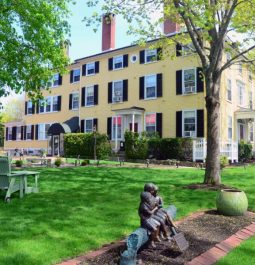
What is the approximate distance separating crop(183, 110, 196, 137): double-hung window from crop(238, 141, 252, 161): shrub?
14.6ft

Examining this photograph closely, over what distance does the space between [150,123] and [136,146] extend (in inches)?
155

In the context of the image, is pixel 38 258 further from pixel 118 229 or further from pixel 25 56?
pixel 25 56

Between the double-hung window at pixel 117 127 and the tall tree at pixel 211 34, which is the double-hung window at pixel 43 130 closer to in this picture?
the double-hung window at pixel 117 127

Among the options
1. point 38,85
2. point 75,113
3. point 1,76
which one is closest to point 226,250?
point 1,76

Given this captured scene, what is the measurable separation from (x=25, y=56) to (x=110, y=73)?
15.8 metres

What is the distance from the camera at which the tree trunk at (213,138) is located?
1167cm

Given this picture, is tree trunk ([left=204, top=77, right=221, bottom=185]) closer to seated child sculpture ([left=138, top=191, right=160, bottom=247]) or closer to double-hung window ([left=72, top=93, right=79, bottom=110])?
seated child sculpture ([left=138, top=191, right=160, bottom=247])

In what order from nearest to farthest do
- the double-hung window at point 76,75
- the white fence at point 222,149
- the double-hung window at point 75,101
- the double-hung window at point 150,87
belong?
the white fence at point 222,149 → the double-hung window at point 150,87 → the double-hung window at point 75,101 → the double-hung window at point 76,75

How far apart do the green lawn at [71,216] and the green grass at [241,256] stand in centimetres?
170

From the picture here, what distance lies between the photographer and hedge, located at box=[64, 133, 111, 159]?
86.4ft

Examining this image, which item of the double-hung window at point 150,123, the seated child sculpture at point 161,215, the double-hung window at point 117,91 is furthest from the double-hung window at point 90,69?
the seated child sculpture at point 161,215

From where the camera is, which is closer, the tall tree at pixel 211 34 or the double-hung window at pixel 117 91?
the tall tree at pixel 211 34

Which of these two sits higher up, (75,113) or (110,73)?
(110,73)

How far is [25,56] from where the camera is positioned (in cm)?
1630
